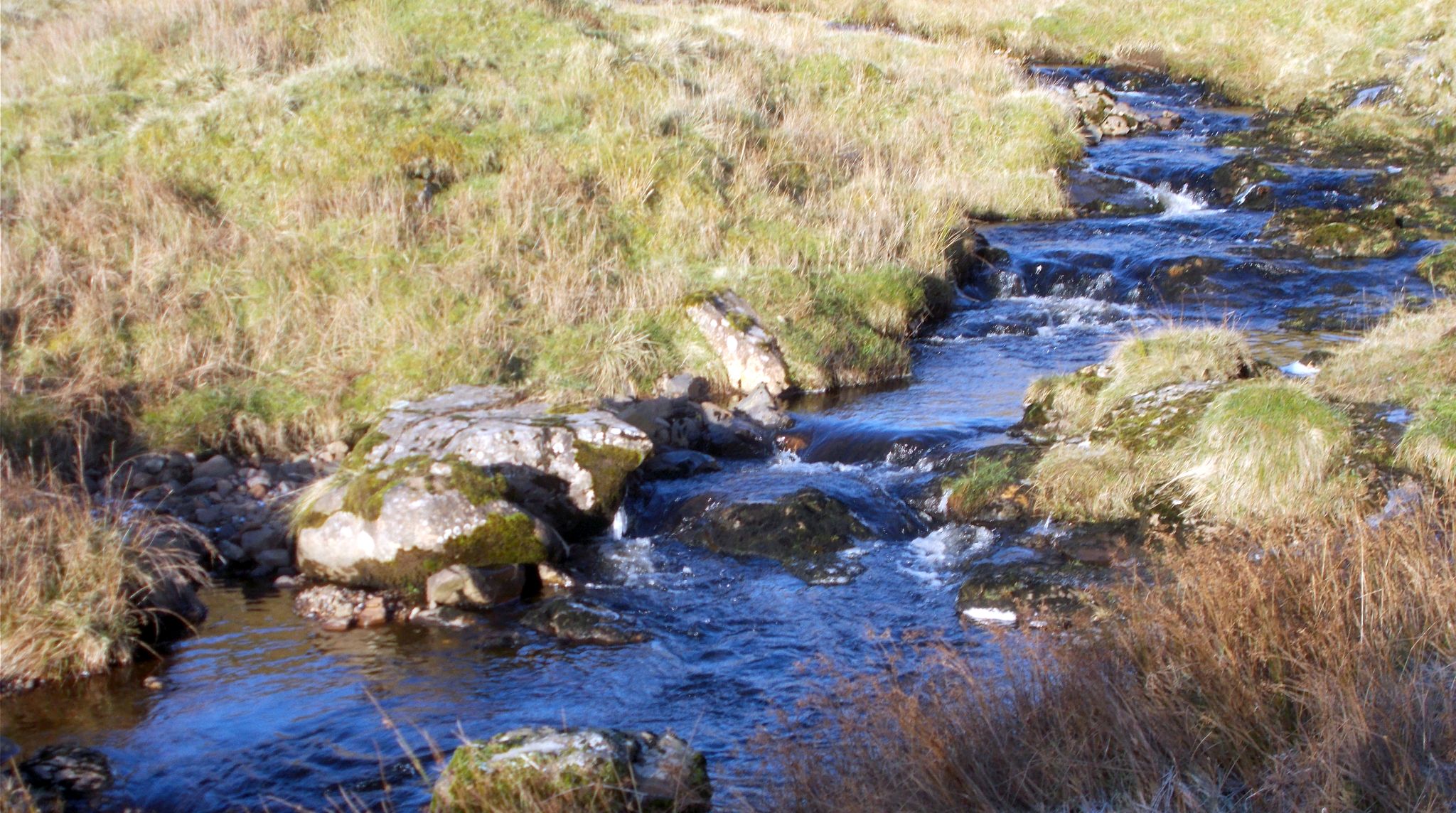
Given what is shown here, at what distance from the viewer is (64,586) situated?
6.52 m

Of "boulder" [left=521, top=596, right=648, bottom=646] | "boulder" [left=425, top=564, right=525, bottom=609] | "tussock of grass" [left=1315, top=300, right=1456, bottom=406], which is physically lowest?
"boulder" [left=521, top=596, right=648, bottom=646]

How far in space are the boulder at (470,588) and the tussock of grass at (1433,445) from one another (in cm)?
591

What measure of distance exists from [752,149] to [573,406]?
723 centimetres

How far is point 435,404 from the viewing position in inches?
367

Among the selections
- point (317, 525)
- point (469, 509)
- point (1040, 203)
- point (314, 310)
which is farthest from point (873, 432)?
point (1040, 203)

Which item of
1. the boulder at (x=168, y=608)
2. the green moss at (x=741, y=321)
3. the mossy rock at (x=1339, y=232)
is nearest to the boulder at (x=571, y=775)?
the boulder at (x=168, y=608)

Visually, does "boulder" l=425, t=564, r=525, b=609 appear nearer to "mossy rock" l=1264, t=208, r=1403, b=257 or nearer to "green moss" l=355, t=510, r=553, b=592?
"green moss" l=355, t=510, r=553, b=592

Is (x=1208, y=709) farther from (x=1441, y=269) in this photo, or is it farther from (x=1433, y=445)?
(x=1441, y=269)

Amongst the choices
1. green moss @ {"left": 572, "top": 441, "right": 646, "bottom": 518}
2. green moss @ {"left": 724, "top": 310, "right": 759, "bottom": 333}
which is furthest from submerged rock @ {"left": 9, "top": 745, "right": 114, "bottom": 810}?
green moss @ {"left": 724, "top": 310, "right": 759, "bottom": 333}

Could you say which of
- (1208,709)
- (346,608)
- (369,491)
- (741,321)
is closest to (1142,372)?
(741,321)

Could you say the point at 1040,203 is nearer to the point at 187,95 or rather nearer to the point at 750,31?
the point at 750,31

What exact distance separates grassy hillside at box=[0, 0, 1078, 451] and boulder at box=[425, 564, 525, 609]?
3.21 m

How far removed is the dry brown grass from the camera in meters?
3.48

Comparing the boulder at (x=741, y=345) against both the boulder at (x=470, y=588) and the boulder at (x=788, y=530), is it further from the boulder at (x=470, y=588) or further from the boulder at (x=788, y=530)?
the boulder at (x=470, y=588)
